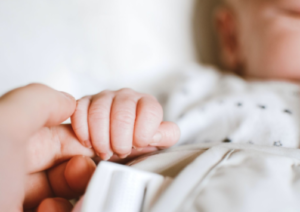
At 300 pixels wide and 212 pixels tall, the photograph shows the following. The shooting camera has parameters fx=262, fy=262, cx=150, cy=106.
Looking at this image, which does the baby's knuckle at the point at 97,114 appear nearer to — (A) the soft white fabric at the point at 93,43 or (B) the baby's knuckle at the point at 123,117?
(B) the baby's knuckle at the point at 123,117

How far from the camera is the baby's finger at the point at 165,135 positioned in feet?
1.51

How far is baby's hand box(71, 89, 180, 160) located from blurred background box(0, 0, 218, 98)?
0.75 feet

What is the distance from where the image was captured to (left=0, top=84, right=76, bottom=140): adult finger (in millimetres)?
291

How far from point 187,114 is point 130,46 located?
1.01 ft

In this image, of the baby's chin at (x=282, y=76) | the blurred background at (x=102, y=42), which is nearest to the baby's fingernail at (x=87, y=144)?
the blurred background at (x=102, y=42)

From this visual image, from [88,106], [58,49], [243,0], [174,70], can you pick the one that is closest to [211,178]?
[88,106]

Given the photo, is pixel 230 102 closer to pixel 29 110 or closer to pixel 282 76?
pixel 282 76

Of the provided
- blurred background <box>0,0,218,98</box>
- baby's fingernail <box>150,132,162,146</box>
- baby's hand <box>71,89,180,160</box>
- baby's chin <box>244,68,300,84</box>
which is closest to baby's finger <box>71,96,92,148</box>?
baby's hand <box>71,89,180,160</box>

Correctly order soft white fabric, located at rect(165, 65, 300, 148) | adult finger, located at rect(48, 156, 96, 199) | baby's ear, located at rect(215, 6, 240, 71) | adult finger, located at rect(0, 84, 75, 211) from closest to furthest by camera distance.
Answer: adult finger, located at rect(0, 84, 75, 211), adult finger, located at rect(48, 156, 96, 199), soft white fabric, located at rect(165, 65, 300, 148), baby's ear, located at rect(215, 6, 240, 71)

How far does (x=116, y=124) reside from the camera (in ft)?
1.35

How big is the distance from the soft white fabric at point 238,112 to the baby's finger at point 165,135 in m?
0.14

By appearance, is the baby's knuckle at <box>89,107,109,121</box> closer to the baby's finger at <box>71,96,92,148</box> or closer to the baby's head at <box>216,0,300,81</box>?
the baby's finger at <box>71,96,92,148</box>

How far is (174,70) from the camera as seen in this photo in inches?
35.8

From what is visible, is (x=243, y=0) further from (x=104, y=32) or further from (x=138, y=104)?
(x=138, y=104)
